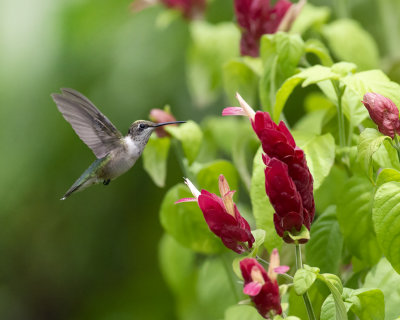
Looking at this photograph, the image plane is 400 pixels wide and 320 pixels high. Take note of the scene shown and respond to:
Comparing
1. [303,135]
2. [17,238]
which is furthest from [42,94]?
[303,135]

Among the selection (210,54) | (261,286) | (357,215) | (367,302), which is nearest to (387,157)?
(357,215)

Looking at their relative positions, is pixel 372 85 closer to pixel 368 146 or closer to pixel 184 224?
pixel 368 146

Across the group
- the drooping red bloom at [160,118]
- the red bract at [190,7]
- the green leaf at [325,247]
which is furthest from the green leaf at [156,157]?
the red bract at [190,7]

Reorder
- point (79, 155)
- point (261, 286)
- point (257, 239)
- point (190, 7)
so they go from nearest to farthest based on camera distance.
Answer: point (261, 286), point (257, 239), point (190, 7), point (79, 155)

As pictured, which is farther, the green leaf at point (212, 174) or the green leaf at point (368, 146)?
the green leaf at point (212, 174)

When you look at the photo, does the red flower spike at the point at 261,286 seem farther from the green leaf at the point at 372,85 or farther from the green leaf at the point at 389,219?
the green leaf at the point at 372,85

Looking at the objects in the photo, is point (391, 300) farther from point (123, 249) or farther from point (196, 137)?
point (123, 249)
